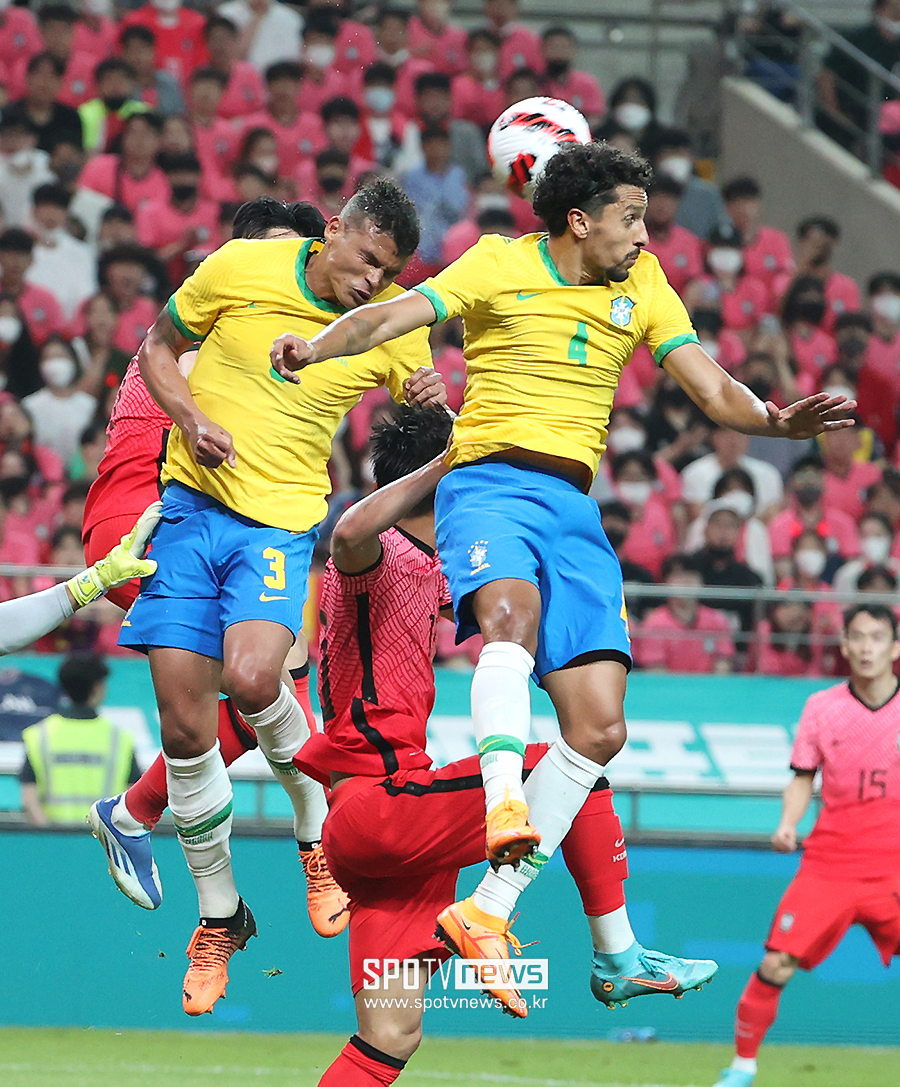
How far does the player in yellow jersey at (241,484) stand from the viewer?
517 cm

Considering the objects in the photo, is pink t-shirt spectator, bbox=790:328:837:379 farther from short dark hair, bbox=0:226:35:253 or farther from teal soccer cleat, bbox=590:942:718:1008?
teal soccer cleat, bbox=590:942:718:1008

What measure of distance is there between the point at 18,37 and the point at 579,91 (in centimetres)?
420

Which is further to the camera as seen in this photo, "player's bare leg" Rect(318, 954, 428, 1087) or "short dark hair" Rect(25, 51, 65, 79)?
"short dark hair" Rect(25, 51, 65, 79)

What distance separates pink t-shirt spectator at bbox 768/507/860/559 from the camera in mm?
10148

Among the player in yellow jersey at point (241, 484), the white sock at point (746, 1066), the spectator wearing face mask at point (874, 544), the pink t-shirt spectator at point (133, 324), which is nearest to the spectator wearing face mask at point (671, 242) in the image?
the spectator wearing face mask at point (874, 544)

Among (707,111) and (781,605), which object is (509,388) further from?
(707,111)

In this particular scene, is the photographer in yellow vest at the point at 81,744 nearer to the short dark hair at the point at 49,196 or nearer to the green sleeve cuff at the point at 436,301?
the short dark hair at the point at 49,196

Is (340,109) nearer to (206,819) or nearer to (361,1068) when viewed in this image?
(206,819)

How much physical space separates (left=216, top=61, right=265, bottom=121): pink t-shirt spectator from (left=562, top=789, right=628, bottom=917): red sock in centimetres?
864

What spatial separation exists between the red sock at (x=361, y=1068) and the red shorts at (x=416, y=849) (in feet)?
0.58

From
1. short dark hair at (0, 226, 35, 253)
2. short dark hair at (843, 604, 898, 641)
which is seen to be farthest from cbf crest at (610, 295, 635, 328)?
short dark hair at (0, 226, 35, 253)

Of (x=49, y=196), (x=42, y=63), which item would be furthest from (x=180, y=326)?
(x=42, y=63)

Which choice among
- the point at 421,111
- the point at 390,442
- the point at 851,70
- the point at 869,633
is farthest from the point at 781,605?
the point at 851,70

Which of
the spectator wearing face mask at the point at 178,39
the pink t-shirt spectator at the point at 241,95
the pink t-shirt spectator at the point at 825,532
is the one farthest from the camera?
the spectator wearing face mask at the point at 178,39
